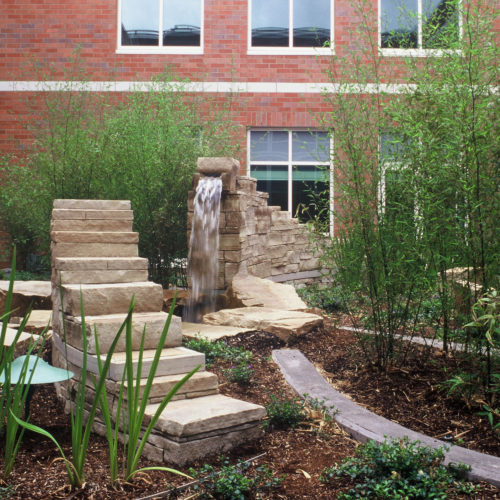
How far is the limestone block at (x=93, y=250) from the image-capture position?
409 centimetres

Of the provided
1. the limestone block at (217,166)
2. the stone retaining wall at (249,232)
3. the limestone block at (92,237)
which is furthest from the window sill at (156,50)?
the limestone block at (92,237)

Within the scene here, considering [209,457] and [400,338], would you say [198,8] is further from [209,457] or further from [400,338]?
[209,457]

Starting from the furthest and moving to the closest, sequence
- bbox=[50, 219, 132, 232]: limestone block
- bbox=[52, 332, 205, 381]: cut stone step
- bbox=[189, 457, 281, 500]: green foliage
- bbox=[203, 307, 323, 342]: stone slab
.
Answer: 1. bbox=[203, 307, 323, 342]: stone slab
2. bbox=[50, 219, 132, 232]: limestone block
3. bbox=[52, 332, 205, 381]: cut stone step
4. bbox=[189, 457, 281, 500]: green foliage

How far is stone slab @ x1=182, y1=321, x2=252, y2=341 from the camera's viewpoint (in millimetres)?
4973

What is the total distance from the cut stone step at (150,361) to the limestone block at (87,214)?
1075 mm

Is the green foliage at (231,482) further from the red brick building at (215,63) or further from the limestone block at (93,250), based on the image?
the red brick building at (215,63)

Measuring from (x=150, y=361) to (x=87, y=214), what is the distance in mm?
1523

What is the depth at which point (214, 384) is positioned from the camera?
3.33 m

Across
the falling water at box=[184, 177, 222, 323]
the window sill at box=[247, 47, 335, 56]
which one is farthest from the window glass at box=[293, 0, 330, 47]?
the falling water at box=[184, 177, 222, 323]

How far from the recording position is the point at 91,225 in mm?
4324

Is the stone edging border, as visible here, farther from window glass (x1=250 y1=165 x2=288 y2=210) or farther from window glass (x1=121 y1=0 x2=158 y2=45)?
Answer: window glass (x1=121 y1=0 x2=158 y2=45)

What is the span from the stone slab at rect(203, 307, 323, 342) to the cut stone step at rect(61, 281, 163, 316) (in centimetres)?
163

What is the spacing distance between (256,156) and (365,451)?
9.38 metres

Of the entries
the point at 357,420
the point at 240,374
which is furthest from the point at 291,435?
the point at 240,374
